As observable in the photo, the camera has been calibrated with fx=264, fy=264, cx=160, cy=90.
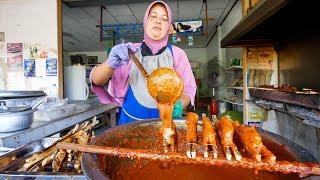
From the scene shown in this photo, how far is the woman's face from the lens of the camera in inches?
72.6

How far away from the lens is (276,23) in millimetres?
2807

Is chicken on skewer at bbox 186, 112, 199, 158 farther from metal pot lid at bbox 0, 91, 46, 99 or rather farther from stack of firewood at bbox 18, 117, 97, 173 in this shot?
metal pot lid at bbox 0, 91, 46, 99

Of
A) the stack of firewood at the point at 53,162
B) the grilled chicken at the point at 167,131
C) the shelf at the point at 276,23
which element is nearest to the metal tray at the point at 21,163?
the stack of firewood at the point at 53,162

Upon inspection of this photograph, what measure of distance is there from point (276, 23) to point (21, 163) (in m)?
2.66

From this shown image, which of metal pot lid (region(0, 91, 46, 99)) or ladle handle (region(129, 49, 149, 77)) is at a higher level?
ladle handle (region(129, 49, 149, 77))

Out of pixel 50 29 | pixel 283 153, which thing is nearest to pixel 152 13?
pixel 283 153

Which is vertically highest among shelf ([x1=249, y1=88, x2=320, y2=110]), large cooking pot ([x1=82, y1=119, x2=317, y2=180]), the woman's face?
the woman's face

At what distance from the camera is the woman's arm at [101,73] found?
5.48ft

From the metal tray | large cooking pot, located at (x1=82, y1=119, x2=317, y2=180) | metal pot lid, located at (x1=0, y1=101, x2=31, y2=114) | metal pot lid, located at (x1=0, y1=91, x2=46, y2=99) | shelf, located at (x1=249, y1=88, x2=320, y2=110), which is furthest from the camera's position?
metal pot lid, located at (x1=0, y1=91, x2=46, y2=99)

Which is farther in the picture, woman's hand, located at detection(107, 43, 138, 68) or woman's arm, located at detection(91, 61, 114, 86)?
woman's arm, located at detection(91, 61, 114, 86)

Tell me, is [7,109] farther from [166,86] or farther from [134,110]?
[166,86]

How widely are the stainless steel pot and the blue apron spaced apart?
2.54 ft

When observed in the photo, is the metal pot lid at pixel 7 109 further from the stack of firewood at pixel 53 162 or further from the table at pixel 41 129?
the stack of firewood at pixel 53 162

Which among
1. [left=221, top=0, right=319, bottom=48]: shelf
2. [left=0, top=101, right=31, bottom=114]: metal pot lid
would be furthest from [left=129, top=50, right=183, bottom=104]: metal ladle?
[left=0, top=101, right=31, bottom=114]: metal pot lid
